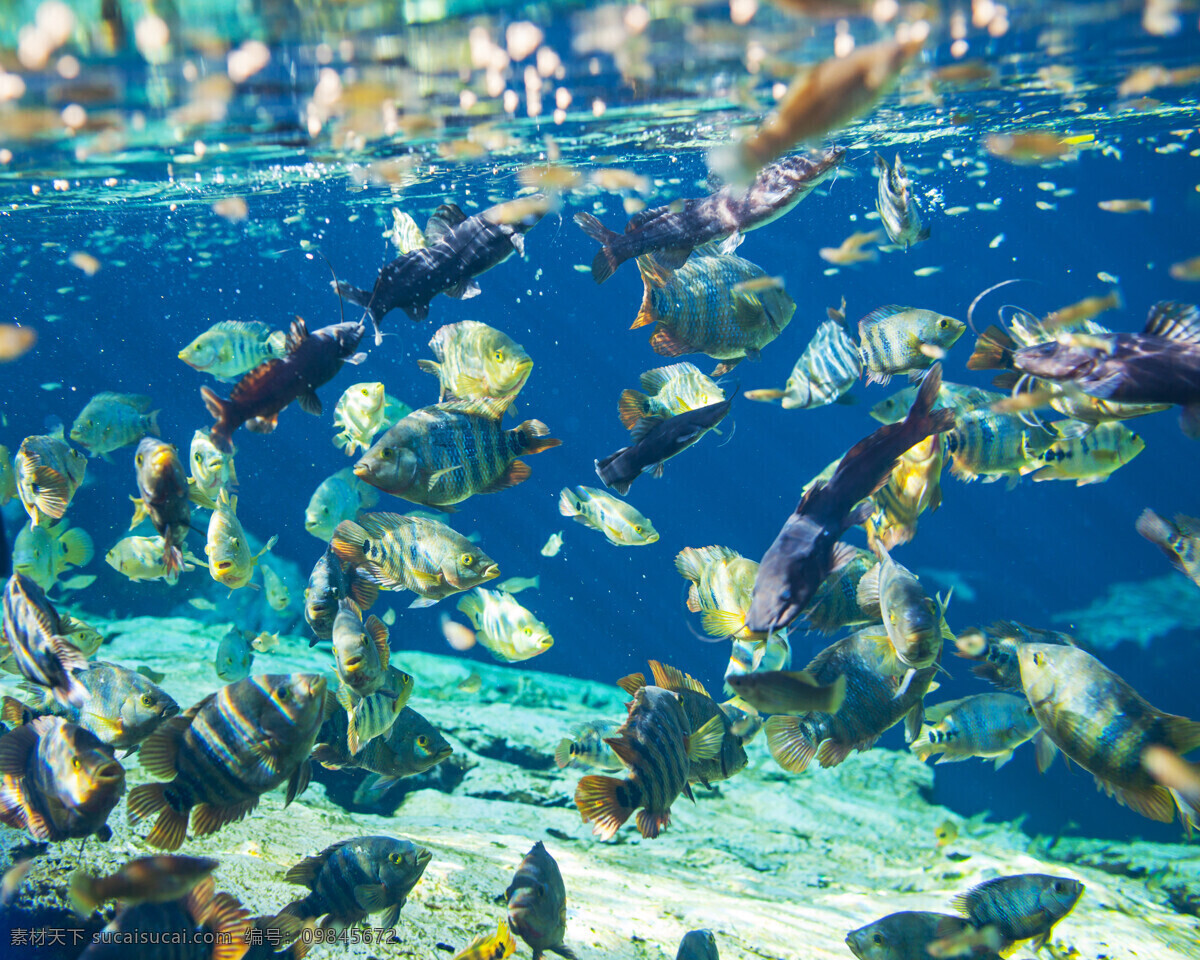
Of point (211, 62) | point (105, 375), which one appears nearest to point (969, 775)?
point (211, 62)

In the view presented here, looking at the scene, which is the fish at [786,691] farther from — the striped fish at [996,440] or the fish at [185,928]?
the striped fish at [996,440]

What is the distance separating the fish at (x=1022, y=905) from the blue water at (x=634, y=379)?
10.8 feet

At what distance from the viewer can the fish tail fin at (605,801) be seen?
3074 millimetres

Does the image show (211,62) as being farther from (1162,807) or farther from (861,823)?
(861,823)

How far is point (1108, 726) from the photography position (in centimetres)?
269

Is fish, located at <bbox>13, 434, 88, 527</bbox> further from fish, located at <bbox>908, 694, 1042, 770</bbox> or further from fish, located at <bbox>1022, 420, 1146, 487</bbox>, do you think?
fish, located at <bbox>1022, 420, 1146, 487</bbox>

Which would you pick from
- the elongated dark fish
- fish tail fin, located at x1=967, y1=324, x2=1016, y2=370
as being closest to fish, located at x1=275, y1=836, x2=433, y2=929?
the elongated dark fish

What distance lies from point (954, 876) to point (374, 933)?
701 cm

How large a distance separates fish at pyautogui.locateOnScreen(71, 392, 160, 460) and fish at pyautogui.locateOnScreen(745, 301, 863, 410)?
5205 mm

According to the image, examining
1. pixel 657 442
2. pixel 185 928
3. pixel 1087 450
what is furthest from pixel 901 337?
pixel 185 928

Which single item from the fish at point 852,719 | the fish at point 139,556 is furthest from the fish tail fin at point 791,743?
the fish at point 139,556

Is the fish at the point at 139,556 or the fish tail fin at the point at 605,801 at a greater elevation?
the fish at the point at 139,556

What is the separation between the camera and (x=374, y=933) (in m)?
3.28

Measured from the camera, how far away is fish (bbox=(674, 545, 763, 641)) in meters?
3.71
